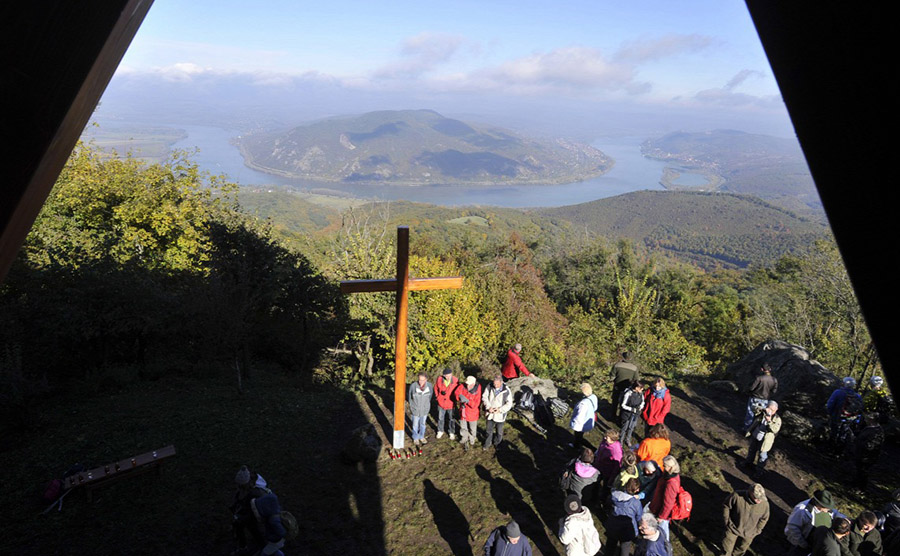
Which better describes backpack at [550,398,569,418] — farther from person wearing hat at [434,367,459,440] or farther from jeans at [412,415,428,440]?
jeans at [412,415,428,440]

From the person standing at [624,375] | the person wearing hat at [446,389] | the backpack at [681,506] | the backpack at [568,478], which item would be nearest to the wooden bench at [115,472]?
the person wearing hat at [446,389]

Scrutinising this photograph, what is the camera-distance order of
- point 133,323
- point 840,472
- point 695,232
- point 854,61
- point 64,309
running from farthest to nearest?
1. point 695,232
2. point 133,323
3. point 64,309
4. point 840,472
5. point 854,61

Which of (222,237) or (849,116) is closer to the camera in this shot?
(849,116)

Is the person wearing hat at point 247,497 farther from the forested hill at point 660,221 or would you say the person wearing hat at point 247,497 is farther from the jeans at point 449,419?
the forested hill at point 660,221

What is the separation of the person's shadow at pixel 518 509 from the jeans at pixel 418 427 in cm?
116

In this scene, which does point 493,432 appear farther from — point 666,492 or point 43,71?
point 43,71

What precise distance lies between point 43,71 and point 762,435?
9.35 meters

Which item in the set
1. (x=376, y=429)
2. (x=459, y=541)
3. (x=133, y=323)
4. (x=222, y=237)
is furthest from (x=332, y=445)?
(x=222, y=237)

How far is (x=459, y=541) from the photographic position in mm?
6398

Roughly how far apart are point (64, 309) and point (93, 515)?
5985 millimetres

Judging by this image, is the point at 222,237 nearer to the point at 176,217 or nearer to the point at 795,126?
the point at 176,217

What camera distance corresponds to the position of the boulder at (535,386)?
403 inches

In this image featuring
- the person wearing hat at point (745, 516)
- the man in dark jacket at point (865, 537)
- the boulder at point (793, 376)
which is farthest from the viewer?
the boulder at point (793, 376)

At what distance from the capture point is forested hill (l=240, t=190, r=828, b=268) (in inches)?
2864
